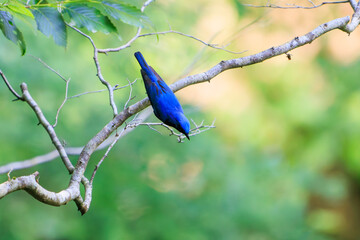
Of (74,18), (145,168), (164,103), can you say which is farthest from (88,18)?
(145,168)

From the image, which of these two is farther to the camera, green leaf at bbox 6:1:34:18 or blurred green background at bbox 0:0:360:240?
blurred green background at bbox 0:0:360:240

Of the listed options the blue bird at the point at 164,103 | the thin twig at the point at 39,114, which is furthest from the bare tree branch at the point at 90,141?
the blue bird at the point at 164,103

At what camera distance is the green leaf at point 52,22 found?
7.27 feet

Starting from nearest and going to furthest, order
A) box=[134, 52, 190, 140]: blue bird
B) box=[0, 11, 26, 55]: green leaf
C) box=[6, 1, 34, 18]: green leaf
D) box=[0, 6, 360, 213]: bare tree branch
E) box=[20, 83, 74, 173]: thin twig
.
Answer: box=[0, 6, 360, 213]: bare tree branch < box=[6, 1, 34, 18]: green leaf < box=[20, 83, 74, 173]: thin twig < box=[0, 11, 26, 55]: green leaf < box=[134, 52, 190, 140]: blue bird

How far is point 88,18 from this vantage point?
7.43 feet

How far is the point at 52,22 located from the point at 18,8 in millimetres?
336

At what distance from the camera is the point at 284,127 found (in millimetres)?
10180

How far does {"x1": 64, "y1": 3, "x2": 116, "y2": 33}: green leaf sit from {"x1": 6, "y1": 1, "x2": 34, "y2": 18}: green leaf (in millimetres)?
319

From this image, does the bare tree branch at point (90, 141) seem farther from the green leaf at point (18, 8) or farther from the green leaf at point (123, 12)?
the green leaf at point (123, 12)

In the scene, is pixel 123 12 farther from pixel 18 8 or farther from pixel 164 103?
pixel 164 103

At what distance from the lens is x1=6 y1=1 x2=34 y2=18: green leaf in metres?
1.88

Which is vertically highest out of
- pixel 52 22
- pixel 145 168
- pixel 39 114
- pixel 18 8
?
pixel 145 168

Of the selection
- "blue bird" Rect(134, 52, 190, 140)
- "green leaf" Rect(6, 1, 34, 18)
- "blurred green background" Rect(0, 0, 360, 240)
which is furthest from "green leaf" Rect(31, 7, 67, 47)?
"blurred green background" Rect(0, 0, 360, 240)

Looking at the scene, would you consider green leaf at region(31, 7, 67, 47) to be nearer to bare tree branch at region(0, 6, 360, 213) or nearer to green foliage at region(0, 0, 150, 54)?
green foliage at region(0, 0, 150, 54)
